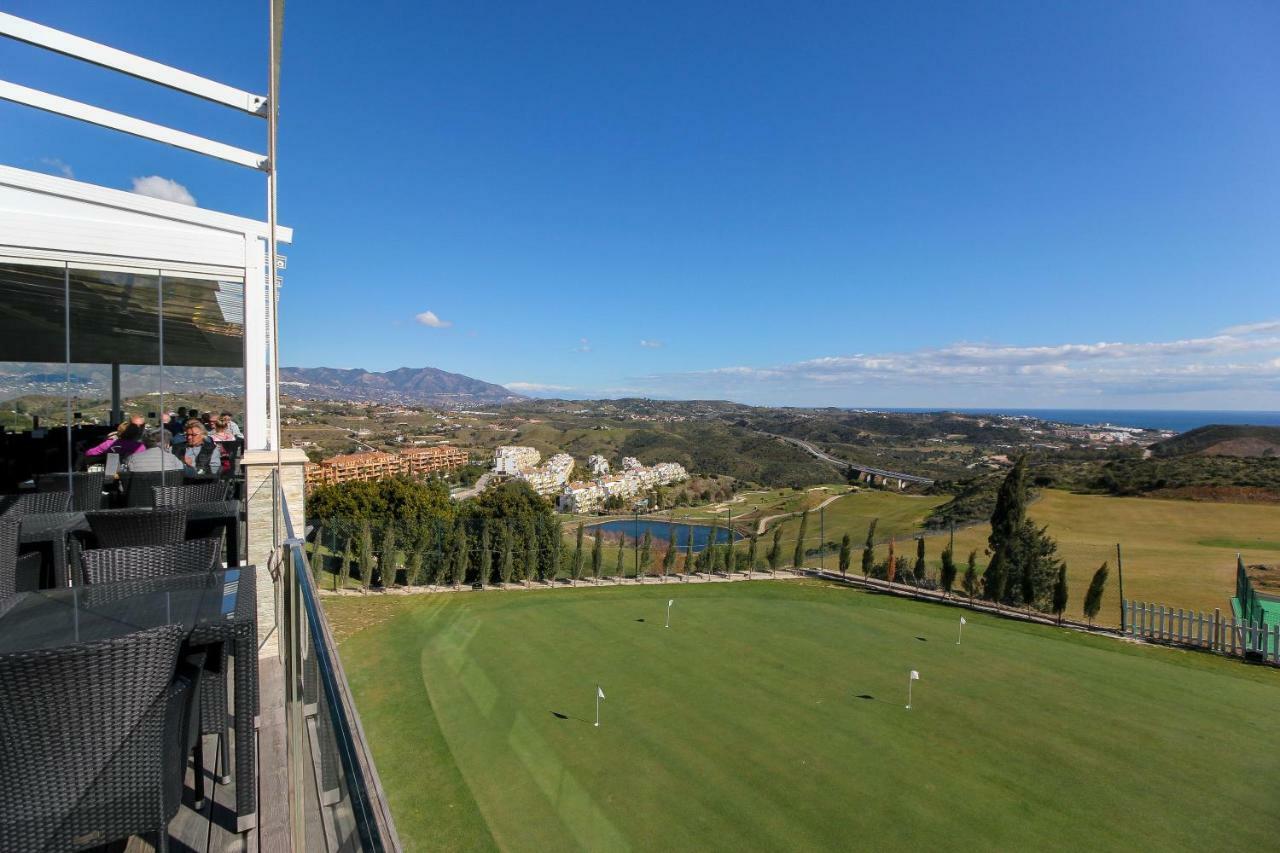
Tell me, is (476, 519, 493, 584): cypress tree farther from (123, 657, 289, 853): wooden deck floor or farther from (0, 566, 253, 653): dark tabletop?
(0, 566, 253, 653): dark tabletop

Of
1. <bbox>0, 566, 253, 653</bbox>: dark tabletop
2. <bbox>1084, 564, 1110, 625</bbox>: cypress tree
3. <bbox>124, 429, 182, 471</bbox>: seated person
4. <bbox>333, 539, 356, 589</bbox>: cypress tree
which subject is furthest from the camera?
<bbox>333, 539, 356, 589</bbox>: cypress tree

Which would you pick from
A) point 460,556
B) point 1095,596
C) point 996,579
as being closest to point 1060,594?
point 1095,596

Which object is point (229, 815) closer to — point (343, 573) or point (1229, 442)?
point (343, 573)

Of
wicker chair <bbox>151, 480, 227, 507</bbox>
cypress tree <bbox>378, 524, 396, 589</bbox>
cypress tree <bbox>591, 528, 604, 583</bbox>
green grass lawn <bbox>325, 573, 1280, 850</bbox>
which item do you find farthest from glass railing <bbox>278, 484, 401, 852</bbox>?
cypress tree <bbox>591, 528, 604, 583</bbox>

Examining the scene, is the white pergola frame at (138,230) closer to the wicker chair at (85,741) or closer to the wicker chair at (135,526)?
the wicker chair at (135,526)

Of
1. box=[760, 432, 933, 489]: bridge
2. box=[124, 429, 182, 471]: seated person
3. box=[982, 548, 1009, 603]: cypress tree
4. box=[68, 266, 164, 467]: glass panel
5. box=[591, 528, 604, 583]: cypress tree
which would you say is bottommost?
box=[760, 432, 933, 489]: bridge

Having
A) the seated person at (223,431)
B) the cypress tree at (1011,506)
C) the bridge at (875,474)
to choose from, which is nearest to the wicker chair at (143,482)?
the seated person at (223,431)

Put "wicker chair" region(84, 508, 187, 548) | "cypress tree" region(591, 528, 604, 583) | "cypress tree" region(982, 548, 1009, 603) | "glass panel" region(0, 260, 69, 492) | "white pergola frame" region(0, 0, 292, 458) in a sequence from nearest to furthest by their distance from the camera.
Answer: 1. "wicker chair" region(84, 508, 187, 548)
2. "white pergola frame" region(0, 0, 292, 458)
3. "glass panel" region(0, 260, 69, 492)
4. "cypress tree" region(982, 548, 1009, 603)
5. "cypress tree" region(591, 528, 604, 583)

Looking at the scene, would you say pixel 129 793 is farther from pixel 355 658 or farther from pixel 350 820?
pixel 355 658
